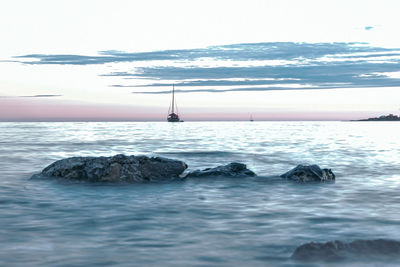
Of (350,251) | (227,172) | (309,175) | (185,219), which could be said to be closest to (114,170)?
(227,172)

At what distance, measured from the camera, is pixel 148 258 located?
6367 mm

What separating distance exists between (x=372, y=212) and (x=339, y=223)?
1593mm

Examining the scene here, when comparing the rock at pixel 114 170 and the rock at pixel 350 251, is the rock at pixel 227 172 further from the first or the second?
the rock at pixel 350 251

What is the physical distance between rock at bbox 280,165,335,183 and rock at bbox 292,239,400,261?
25.0 feet

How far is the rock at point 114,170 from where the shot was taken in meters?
13.9

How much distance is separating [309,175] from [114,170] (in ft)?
21.0

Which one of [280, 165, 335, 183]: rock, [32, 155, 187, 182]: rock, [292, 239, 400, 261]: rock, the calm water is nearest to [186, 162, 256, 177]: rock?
the calm water

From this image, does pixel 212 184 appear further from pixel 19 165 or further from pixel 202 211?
pixel 19 165

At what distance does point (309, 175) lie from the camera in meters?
14.5

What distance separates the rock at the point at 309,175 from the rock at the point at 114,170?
4002mm

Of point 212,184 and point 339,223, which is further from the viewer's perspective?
point 212,184

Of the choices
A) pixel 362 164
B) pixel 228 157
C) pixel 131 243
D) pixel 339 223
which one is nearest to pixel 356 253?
pixel 339 223

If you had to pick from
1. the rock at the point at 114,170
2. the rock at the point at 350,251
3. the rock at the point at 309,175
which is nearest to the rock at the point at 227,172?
the rock at the point at 114,170

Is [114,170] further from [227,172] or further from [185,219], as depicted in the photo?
[185,219]
